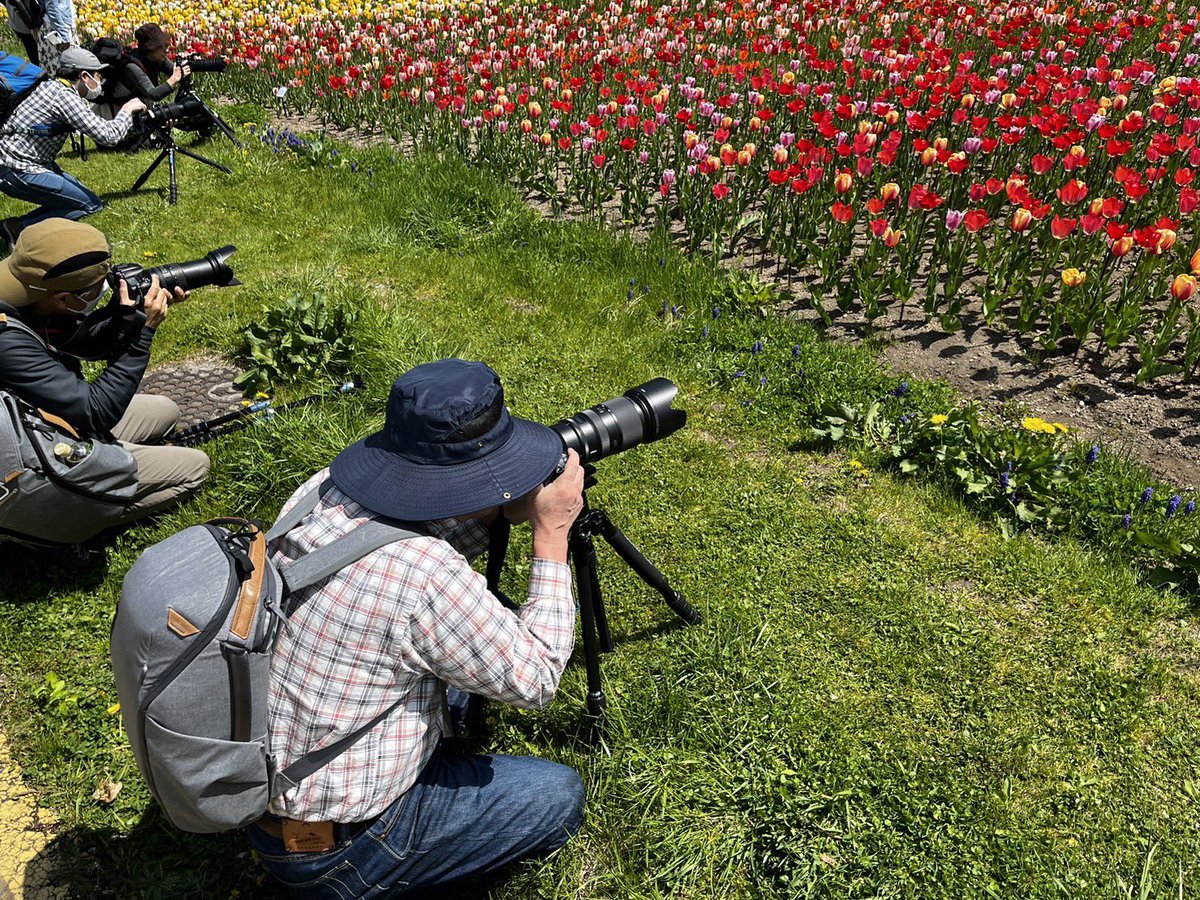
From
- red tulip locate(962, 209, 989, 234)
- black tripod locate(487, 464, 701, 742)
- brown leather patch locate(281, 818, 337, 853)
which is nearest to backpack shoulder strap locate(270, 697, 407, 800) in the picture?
brown leather patch locate(281, 818, 337, 853)

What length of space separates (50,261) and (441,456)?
7.09ft

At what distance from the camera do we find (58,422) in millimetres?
3076

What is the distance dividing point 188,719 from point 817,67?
6.92 metres

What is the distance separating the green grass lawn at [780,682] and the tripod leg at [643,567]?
12 centimetres

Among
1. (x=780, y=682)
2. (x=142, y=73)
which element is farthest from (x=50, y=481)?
(x=142, y=73)

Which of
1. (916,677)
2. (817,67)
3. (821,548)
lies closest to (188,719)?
(916,677)

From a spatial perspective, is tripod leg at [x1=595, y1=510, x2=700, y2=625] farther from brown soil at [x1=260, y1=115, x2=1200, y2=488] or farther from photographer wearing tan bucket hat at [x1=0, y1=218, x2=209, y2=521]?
brown soil at [x1=260, y1=115, x2=1200, y2=488]

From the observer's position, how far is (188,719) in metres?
1.62

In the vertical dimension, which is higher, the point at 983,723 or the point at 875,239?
the point at 875,239

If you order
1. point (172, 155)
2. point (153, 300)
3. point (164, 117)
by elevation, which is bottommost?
point (172, 155)

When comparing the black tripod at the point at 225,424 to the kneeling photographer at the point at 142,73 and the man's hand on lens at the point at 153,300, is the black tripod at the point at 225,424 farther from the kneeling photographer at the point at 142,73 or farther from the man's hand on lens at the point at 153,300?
the kneeling photographer at the point at 142,73

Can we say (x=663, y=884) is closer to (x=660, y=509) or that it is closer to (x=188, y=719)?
(x=188, y=719)

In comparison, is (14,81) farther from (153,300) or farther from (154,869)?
(154,869)

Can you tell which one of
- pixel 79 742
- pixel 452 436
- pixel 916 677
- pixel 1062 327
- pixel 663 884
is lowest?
pixel 79 742
